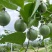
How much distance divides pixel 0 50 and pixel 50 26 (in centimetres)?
379

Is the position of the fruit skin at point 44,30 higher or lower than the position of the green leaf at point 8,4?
lower

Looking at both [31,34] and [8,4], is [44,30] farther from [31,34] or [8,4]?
[8,4]

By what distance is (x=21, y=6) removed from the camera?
468mm

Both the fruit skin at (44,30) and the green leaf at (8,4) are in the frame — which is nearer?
the green leaf at (8,4)

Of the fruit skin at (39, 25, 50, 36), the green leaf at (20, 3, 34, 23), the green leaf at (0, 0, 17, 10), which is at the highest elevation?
the green leaf at (0, 0, 17, 10)

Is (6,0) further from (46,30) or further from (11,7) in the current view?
(46,30)

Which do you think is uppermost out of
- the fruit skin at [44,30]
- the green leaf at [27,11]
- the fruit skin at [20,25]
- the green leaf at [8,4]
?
the green leaf at [8,4]

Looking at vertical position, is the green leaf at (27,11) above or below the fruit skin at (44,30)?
above

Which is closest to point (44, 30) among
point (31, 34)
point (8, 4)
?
point (31, 34)

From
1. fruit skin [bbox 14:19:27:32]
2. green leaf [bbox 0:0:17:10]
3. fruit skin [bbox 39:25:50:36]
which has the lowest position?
fruit skin [bbox 39:25:50:36]

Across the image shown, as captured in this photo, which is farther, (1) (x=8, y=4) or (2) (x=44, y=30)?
(2) (x=44, y=30)

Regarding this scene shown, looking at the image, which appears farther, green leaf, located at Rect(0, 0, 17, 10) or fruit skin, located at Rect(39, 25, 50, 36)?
fruit skin, located at Rect(39, 25, 50, 36)

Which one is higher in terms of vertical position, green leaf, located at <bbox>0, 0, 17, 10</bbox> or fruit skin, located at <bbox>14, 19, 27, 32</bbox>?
green leaf, located at <bbox>0, 0, 17, 10</bbox>

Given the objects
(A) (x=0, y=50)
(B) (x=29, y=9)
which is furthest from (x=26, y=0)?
(A) (x=0, y=50)
